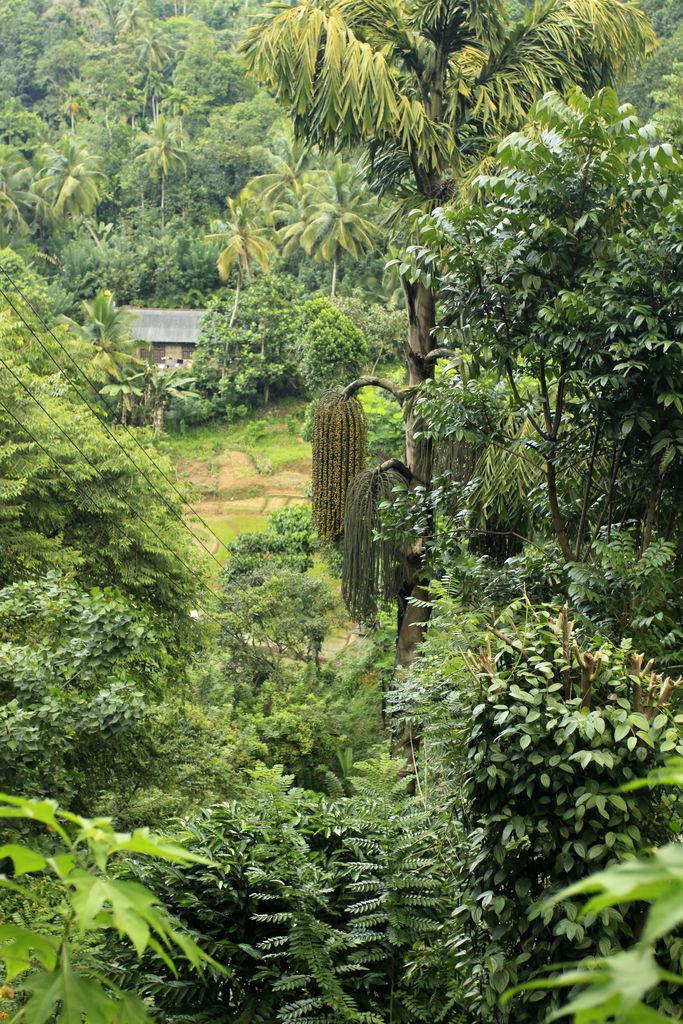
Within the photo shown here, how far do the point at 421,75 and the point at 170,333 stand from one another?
28658 mm

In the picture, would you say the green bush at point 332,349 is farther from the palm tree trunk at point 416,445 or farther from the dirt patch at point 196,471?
the palm tree trunk at point 416,445

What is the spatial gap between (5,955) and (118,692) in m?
4.88

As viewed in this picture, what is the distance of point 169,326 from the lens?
36.4m

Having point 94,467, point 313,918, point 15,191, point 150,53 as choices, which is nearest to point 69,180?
point 15,191

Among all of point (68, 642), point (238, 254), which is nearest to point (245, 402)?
point (238, 254)

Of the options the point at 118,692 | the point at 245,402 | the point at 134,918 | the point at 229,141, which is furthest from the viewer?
the point at 229,141

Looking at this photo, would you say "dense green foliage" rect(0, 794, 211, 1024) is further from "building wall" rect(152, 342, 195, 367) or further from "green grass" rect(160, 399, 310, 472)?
"building wall" rect(152, 342, 195, 367)

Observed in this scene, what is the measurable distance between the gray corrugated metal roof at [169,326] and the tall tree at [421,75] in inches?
1105

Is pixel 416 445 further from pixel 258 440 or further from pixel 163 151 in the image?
pixel 163 151

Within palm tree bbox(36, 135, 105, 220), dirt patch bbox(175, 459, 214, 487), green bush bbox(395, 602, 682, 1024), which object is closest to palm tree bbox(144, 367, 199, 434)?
dirt patch bbox(175, 459, 214, 487)

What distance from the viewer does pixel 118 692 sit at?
5832 mm

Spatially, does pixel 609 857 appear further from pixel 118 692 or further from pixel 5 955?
pixel 118 692

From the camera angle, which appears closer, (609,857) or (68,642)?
(609,857)

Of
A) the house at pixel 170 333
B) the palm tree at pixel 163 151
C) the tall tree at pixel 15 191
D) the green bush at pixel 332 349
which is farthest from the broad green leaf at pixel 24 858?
the palm tree at pixel 163 151
